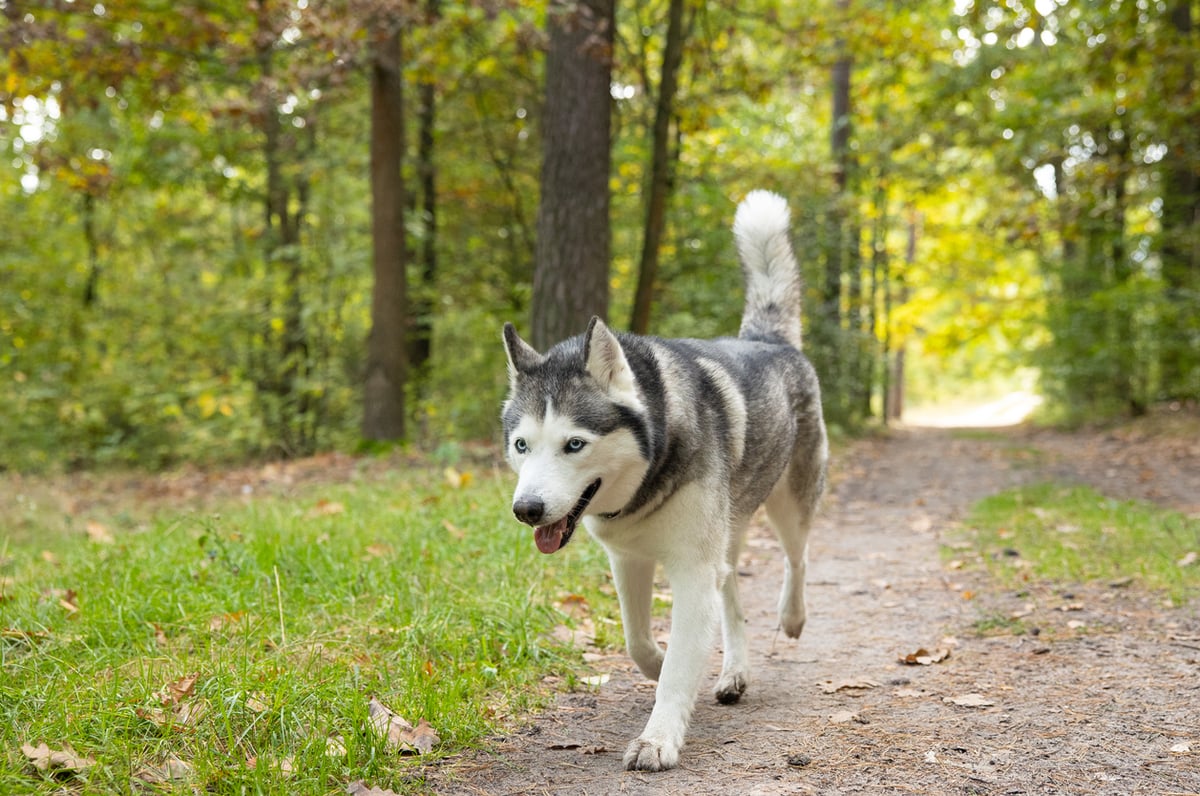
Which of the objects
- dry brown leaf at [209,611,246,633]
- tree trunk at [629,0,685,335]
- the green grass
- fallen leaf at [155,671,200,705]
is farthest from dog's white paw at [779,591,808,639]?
tree trunk at [629,0,685,335]

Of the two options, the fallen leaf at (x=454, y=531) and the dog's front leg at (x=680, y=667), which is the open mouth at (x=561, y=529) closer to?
the dog's front leg at (x=680, y=667)

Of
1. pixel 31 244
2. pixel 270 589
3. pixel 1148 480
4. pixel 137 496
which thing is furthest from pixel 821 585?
pixel 31 244

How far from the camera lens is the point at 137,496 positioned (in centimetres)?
1012

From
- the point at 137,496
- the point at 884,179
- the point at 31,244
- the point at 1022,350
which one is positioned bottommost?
the point at 137,496

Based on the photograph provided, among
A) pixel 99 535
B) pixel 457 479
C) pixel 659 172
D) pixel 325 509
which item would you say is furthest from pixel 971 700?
pixel 659 172

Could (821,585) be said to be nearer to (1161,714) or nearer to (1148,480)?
(1161,714)

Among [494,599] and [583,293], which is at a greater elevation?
[583,293]

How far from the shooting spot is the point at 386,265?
11797 mm

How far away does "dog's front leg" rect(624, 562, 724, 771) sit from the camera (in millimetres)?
2947

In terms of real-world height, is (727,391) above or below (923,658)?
above

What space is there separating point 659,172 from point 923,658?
25.5 ft

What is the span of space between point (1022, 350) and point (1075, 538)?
1556 centimetres

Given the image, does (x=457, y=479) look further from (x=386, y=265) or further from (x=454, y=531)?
(x=386, y=265)

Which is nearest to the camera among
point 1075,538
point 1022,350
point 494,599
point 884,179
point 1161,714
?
point 1161,714
